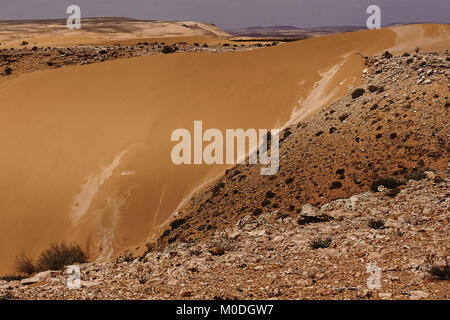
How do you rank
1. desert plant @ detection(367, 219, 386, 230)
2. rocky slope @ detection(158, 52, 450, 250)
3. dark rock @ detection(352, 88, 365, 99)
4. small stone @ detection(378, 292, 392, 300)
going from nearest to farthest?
small stone @ detection(378, 292, 392, 300)
desert plant @ detection(367, 219, 386, 230)
rocky slope @ detection(158, 52, 450, 250)
dark rock @ detection(352, 88, 365, 99)

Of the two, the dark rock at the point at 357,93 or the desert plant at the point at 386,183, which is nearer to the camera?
the desert plant at the point at 386,183

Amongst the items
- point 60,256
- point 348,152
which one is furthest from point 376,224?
point 60,256

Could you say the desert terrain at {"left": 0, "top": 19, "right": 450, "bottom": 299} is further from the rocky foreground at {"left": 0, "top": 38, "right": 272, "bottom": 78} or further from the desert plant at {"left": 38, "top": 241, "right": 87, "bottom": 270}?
the desert plant at {"left": 38, "top": 241, "right": 87, "bottom": 270}

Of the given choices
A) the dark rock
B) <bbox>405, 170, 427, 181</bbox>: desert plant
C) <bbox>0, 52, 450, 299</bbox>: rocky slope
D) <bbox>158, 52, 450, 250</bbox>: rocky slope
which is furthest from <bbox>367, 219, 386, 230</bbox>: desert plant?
the dark rock

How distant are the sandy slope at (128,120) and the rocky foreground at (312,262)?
9565 mm

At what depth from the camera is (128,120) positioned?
2662 centimetres

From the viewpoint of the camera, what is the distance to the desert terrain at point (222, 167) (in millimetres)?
10211

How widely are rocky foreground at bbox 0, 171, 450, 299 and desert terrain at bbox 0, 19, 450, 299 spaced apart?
79 millimetres

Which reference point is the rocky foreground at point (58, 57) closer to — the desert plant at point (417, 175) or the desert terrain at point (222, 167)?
the desert terrain at point (222, 167)

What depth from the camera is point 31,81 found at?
31.5 metres

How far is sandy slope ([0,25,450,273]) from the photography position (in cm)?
2078

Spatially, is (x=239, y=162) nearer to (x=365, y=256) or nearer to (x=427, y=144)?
(x=427, y=144)

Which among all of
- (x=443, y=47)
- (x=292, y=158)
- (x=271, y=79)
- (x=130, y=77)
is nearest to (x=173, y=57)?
(x=130, y=77)

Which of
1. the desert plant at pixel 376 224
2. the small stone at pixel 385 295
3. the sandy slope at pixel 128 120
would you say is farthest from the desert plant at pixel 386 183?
the sandy slope at pixel 128 120
